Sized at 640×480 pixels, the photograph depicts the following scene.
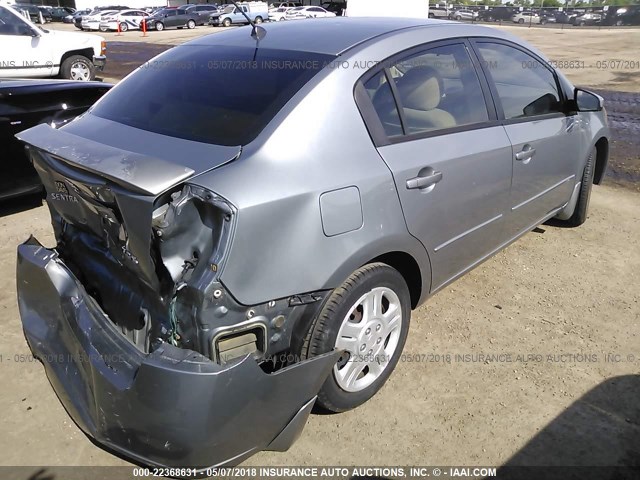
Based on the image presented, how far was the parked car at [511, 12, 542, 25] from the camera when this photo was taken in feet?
137

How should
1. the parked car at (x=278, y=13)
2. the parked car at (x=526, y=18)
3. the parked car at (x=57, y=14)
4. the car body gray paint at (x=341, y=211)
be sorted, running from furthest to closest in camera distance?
the parked car at (x=57, y=14)
the parked car at (x=526, y=18)
the parked car at (x=278, y=13)
the car body gray paint at (x=341, y=211)

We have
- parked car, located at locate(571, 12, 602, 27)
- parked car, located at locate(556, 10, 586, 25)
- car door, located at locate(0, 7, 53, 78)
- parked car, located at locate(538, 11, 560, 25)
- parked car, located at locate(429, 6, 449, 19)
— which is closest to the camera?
car door, located at locate(0, 7, 53, 78)

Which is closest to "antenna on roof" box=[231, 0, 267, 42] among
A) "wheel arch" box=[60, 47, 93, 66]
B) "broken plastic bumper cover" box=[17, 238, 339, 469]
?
"broken plastic bumper cover" box=[17, 238, 339, 469]

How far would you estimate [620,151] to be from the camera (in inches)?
288

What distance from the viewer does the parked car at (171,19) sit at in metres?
37.9

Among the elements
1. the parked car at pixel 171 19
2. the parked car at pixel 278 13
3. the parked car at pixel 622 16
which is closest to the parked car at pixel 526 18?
the parked car at pixel 622 16

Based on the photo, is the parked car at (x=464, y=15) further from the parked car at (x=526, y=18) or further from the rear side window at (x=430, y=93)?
the rear side window at (x=430, y=93)

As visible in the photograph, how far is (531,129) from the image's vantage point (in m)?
3.47

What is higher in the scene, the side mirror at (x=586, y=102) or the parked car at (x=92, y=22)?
the side mirror at (x=586, y=102)

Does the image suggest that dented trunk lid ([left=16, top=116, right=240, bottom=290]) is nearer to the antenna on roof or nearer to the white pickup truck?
the antenna on roof

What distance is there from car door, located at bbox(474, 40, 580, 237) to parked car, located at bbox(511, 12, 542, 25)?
43.4 meters

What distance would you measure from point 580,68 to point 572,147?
45.3 feet

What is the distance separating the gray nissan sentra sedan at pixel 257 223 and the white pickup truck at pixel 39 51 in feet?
28.1

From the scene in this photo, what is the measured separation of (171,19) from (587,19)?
30.2 m
